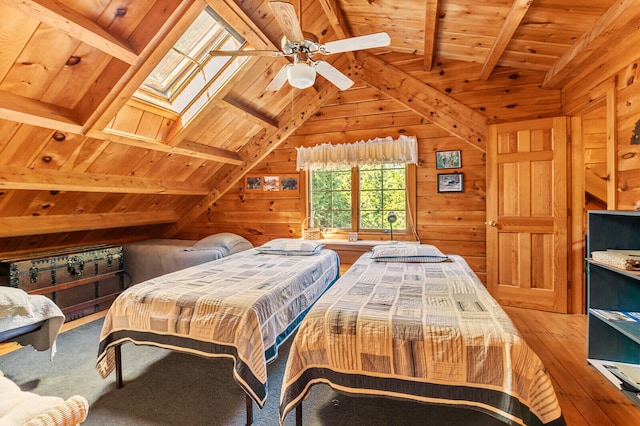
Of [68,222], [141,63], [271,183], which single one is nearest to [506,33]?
[141,63]

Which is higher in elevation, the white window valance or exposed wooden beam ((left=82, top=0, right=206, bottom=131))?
exposed wooden beam ((left=82, top=0, right=206, bottom=131))

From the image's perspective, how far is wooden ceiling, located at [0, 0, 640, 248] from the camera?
200cm

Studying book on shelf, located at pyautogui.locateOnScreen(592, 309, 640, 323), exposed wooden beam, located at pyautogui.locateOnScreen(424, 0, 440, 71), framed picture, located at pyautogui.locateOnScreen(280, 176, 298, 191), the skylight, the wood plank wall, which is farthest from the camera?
framed picture, located at pyautogui.locateOnScreen(280, 176, 298, 191)

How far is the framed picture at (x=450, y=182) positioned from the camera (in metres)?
3.68

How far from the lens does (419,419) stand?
1.67 m

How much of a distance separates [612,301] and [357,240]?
97.9 inches

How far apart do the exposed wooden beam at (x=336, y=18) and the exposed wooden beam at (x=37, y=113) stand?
2.23m

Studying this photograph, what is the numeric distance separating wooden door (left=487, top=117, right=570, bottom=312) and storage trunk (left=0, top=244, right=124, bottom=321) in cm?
441

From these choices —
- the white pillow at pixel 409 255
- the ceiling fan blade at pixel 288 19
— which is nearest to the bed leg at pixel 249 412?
the white pillow at pixel 409 255

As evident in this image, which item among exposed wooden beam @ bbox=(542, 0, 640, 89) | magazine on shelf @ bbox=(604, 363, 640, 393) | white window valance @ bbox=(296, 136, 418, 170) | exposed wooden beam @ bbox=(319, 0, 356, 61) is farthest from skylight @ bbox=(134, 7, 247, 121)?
magazine on shelf @ bbox=(604, 363, 640, 393)

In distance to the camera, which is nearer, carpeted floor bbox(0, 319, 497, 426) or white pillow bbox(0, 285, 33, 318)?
carpeted floor bbox(0, 319, 497, 426)

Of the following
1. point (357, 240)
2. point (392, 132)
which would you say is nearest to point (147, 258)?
point (357, 240)

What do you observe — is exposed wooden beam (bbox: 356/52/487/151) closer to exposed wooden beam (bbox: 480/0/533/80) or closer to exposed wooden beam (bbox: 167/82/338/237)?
exposed wooden beam (bbox: 480/0/533/80)

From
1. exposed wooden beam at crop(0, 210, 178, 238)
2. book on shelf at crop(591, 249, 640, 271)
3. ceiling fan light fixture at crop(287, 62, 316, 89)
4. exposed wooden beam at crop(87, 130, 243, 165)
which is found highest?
ceiling fan light fixture at crop(287, 62, 316, 89)
